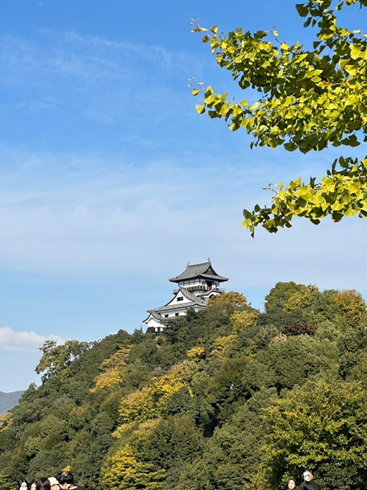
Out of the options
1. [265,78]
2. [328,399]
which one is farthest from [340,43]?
[328,399]

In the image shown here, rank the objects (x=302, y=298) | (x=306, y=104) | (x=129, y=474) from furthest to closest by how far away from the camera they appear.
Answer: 1. (x=302, y=298)
2. (x=129, y=474)
3. (x=306, y=104)

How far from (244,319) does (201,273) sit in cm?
2508

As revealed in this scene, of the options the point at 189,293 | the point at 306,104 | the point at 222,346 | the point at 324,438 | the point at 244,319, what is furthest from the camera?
the point at 189,293

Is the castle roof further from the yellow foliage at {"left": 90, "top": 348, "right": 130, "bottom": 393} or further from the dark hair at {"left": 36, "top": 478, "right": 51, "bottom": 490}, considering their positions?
the dark hair at {"left": 36, "top": 478, "right": 51, "bottom": 490}

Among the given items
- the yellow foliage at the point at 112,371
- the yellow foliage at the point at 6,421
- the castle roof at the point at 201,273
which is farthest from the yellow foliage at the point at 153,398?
the castle roof at the point at 201,273

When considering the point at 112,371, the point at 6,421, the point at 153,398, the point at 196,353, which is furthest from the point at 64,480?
the point at 6,421

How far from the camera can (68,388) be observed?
7200 centimetres

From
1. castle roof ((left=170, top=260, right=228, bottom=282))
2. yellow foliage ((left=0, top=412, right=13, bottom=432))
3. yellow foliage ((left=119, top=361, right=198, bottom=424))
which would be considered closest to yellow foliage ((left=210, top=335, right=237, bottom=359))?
yellow foliage ((left=119, top=361, right=198, bottom=424))

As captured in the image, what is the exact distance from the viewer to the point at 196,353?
61062mm

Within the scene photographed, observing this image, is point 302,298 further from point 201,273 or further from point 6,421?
point 6,421

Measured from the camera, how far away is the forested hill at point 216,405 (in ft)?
96.9

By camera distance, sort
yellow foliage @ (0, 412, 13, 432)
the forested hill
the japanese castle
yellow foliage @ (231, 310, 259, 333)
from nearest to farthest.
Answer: the forested hill
yellow foliage @ (231, 310, 259, 333)
yellow foliage @ (0, 412, 13, 432)
the japanese castle

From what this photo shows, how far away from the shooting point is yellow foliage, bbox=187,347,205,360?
60.8 meters

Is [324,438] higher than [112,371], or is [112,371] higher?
[112,371]
